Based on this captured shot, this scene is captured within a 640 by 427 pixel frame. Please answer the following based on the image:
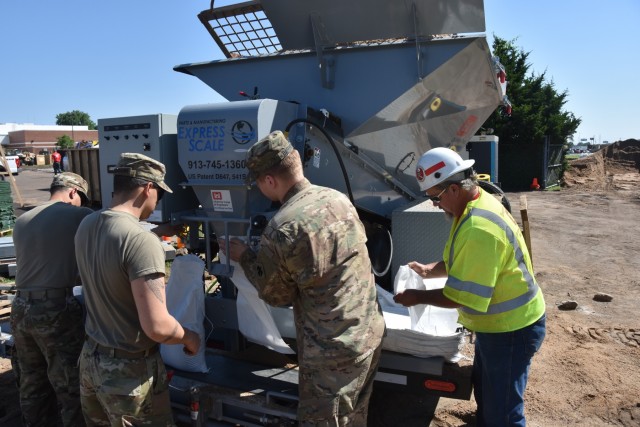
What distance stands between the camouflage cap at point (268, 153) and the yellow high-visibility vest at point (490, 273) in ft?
2.97

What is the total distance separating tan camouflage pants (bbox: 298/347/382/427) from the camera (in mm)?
2230

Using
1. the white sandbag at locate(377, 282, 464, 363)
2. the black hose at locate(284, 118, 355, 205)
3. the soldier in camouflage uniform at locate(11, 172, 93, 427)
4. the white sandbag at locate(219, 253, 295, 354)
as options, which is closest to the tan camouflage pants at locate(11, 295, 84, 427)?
the soldier in camouflage uniform at locate(11, 172, 93, 427)

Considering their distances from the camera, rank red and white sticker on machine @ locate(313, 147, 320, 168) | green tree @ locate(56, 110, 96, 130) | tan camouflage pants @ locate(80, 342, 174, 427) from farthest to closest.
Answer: green tree @ locate(56, 110, 96, 130) < red and white sticker on machine @ locate(313, 147, 320, 168) < tan camouflage pants @ locate(80, 342, 174, 427)

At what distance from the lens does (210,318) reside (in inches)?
126

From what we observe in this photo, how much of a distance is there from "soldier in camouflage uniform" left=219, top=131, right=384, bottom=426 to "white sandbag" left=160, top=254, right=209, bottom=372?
0.78 meters

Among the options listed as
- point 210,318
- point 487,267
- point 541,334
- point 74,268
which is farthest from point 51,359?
point 541,334

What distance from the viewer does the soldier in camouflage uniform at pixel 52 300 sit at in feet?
9.67

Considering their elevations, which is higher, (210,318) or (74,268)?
(74,268)

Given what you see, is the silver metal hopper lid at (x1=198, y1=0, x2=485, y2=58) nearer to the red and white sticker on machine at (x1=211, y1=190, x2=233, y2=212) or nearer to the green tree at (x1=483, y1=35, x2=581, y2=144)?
the red and white sticker on machine at (x1=211, y1=190, x2=233, y2=212)

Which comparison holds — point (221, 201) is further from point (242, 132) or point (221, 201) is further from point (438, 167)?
point (438, 167)

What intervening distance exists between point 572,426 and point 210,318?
8.14 feet

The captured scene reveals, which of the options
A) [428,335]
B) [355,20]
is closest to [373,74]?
[355,20]

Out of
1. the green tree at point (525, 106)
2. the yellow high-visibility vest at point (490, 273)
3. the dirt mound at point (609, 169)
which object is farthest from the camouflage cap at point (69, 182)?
the dirt mound at point (609, 169)

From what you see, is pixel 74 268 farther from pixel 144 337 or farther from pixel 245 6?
pixel 245 6
